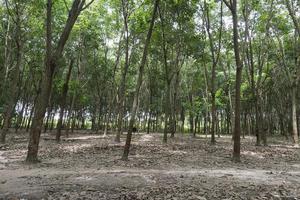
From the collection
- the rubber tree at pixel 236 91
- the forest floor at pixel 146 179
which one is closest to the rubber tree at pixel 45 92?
the forest floor at pixel 146 179

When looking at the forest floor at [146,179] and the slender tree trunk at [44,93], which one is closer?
the forest floor at [146,179]

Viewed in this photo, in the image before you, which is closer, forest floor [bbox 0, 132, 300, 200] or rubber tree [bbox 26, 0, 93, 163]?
forest floor [bbox 0, 132, 300, 200]

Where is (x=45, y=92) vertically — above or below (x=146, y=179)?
above

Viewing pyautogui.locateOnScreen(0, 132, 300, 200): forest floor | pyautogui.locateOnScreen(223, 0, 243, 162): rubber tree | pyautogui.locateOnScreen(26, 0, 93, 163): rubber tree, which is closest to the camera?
pyautogui.locateOnScreen(0, 132, 300, 200): forest floor

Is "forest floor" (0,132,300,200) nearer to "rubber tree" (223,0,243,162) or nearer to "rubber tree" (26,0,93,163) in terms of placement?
"rubber tree" (26,0,93,163)

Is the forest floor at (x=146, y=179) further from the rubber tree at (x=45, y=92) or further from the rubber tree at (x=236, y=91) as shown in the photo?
the rubber tree at (x=236, y=91)

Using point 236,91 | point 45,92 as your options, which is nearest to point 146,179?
point 45,92

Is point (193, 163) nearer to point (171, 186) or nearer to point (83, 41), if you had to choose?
point (171, 186)

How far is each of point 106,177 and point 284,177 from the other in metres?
6.18

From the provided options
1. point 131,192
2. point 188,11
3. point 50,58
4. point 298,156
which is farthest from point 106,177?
point 188,11

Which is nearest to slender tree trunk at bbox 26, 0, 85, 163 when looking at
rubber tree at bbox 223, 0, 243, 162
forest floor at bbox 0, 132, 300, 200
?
forest floor at bbox 0, 132, 300, 200

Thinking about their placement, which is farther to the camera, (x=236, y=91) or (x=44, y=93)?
(x=236, y=91)

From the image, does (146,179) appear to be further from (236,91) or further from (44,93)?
(236,91)

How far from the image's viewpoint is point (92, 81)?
40312mm
